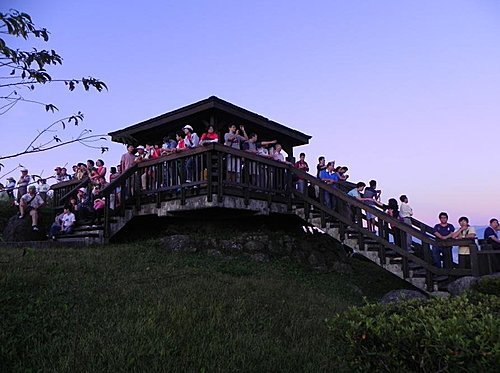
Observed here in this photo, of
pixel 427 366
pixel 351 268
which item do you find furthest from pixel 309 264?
pixel 427 366

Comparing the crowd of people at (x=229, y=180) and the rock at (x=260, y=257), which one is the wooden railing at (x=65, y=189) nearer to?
the crowd of people at (x=229, y=180)

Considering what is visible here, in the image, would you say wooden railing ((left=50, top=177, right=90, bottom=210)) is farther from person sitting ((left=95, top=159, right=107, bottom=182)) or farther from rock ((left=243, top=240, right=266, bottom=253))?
rock ((left=243, top=240, right=266, bottom=253))

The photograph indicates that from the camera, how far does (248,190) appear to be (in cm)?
1119

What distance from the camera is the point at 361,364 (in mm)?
3590

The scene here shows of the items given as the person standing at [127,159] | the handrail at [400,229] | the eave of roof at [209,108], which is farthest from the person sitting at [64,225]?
the handrail at [400,229]

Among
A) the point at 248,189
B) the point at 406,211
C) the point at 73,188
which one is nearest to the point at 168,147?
the point at 248,189

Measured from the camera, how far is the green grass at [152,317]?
15.1 feet

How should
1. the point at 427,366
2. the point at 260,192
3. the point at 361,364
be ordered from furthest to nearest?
the point at 260,192 < the point at 361,364 < the point at 427,366

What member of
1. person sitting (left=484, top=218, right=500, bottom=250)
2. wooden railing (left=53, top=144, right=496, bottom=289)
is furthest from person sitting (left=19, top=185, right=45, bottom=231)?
person sitting (left=484, top=218, right=500, bottom=250)

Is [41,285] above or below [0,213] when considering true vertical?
below

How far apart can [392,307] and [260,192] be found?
25.2ft

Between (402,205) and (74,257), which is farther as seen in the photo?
(402,205)

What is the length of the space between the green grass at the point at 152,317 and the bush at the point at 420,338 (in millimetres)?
832

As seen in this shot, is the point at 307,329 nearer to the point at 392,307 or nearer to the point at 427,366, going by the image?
the point at 392,307
